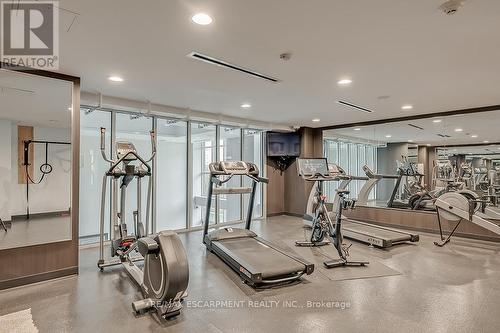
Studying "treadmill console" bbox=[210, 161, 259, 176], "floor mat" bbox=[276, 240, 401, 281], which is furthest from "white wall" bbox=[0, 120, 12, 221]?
"floor mat" bbox=[276, 240, 401, 281]

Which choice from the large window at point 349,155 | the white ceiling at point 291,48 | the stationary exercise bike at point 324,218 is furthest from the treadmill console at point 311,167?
the large window at point 349,155

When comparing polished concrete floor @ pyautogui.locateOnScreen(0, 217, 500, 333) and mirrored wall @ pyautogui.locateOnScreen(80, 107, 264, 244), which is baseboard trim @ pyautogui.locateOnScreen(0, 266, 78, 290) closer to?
Answer: polished concrete floor @ pyautogui.locateOnScreen(0, 217, 500, 333)

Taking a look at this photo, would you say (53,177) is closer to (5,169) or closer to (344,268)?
(5,169)

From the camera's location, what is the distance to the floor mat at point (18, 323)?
241cm

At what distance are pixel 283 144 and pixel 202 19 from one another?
5757 millimetres

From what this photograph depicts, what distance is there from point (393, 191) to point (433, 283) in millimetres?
3669

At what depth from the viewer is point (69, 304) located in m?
2.88

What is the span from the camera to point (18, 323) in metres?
2.52

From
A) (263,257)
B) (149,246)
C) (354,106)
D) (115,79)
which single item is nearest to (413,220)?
(354,106)

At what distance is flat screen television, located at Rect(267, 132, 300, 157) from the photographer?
7828 mm

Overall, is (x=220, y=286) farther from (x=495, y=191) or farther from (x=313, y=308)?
(x=495, y=191)

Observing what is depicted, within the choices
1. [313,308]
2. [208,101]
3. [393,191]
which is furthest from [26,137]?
[393,191]

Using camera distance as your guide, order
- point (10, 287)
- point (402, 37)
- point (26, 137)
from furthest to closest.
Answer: point (26, 137) < point (10, 287) < point (402, 37)

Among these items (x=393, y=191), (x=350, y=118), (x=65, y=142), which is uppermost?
(x=350, y=118)
